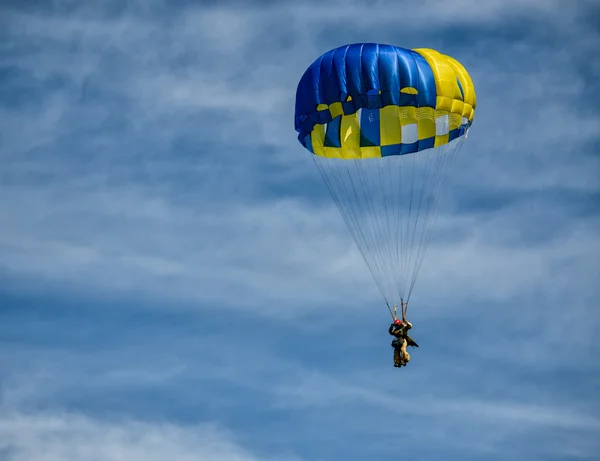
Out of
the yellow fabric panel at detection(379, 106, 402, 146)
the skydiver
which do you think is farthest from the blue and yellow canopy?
the skydiver

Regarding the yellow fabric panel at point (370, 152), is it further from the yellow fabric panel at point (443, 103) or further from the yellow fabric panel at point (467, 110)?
the yellow fabric panel at point (467, 110)

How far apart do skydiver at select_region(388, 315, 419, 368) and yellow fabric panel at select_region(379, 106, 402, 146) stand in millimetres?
6234

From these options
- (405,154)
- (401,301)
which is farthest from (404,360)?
(405,154)

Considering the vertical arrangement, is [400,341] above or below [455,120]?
below

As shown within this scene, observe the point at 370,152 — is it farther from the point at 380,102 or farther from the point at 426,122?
the point at 380,102

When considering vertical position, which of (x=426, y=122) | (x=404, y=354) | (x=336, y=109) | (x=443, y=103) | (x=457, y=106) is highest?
(x=457, y=106)

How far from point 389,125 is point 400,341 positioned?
7.30 metres

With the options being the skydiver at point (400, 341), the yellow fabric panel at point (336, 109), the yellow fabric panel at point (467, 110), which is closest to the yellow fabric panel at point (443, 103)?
the yellow fabric panel at point (467, 110)

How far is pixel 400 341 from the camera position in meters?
56.1

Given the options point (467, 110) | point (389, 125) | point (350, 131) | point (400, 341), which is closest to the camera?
point (400, 341)

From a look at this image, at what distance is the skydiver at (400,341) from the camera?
184ft

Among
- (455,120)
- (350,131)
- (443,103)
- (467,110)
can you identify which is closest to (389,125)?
(350,131)

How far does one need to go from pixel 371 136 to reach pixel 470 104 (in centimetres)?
343

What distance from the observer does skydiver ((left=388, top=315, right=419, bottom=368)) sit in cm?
5612
